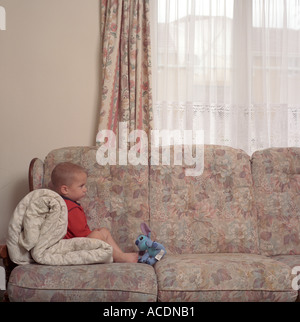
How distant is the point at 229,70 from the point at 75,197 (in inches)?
60.7

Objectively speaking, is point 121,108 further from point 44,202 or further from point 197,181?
point 44,202

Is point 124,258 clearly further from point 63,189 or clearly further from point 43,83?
point 43,83

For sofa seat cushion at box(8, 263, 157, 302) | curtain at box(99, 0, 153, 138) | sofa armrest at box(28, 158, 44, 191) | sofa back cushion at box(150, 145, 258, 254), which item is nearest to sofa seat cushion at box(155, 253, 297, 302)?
sofa seat cushion at box(8, 263, 157, 302)

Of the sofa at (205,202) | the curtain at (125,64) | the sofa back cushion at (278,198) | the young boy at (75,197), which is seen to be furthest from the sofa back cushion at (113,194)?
the sofa back cushion at (278,198)

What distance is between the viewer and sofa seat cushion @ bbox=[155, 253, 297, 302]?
2.16 metres

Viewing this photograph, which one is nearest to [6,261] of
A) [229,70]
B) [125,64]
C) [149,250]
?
[149,250]

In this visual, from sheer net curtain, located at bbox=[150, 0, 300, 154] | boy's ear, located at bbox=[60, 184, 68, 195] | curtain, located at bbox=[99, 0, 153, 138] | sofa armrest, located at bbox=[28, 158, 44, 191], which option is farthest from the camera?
sheer net curtain, located at bbox=[150, 0, 300, 154]

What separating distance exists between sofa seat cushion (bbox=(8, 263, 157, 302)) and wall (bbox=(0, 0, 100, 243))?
1203mm

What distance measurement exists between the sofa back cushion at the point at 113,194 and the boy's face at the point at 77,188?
0.17m

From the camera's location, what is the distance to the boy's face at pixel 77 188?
2.63m

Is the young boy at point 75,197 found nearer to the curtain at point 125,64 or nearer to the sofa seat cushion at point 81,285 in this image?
the sofa seat cushion at point 81,285

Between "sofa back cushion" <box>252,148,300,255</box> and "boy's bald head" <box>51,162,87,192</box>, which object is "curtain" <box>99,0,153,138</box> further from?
"sofa back cushion" <box>252,148,300,255</box>

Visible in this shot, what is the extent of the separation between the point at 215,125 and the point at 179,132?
0.27 m

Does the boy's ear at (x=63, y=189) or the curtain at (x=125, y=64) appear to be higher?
the curtain at (x=125, y=64)
